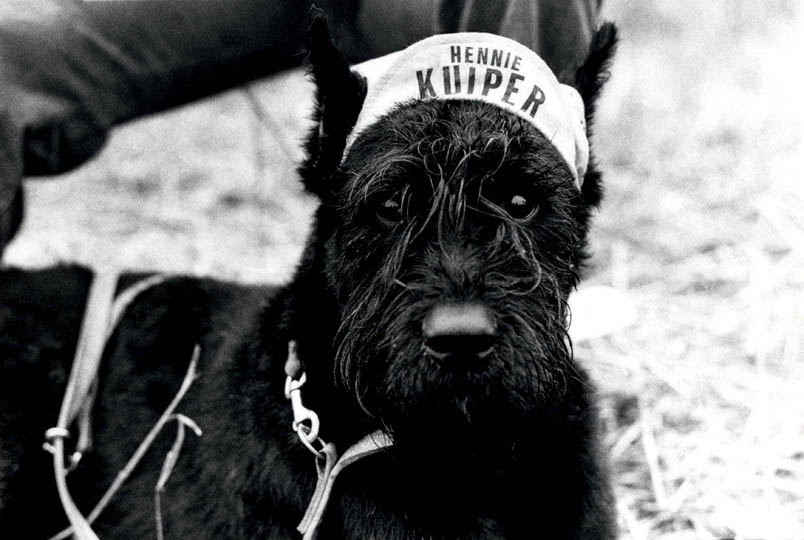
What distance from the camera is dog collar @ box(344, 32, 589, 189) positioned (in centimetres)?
274

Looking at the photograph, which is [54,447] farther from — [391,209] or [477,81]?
[477,81]

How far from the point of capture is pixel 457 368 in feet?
7.98

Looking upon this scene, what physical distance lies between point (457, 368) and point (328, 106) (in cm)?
102

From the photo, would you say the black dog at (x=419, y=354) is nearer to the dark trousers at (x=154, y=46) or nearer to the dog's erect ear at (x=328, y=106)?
the dog's erect ear at (x=328, y=106)

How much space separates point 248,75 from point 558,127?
2.52 metres

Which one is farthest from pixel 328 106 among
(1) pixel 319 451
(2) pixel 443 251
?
(1) pixel 319 451

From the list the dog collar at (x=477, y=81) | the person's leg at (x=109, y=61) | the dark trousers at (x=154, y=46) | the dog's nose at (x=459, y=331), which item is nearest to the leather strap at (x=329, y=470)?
the dog's nose at (x=459, y=331)

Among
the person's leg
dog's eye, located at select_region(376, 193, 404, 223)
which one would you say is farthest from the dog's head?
the person's leg

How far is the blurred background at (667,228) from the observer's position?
3.84 metres

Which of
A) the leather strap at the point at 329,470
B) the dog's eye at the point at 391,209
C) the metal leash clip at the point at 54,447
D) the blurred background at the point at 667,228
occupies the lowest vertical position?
the blurred background at the point at 667,228

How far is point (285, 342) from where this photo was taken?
10.1ft

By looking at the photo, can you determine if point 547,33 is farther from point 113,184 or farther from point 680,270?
point 113,184

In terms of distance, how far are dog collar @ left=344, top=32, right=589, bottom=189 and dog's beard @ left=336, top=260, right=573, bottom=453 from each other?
0.53m

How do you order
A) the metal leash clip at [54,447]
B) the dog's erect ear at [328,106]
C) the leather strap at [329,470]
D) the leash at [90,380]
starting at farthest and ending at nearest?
the leash at [90,380]
the metal leash clip at [54,447]
the dog's erect ear at [328,106]
the leather strap at [329,470]
